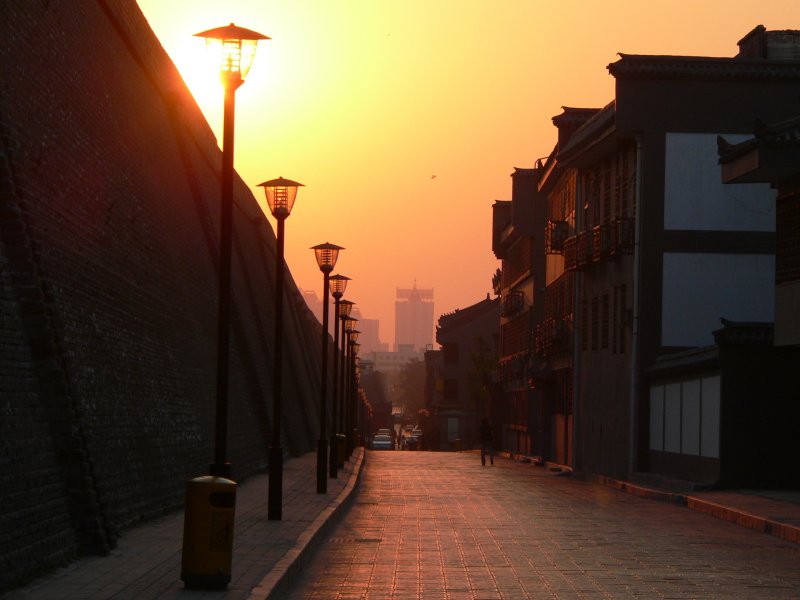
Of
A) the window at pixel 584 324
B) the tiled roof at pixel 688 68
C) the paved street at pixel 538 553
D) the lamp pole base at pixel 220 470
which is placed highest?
the tiled roof at pixel 688 68

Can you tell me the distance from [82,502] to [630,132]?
29444mm

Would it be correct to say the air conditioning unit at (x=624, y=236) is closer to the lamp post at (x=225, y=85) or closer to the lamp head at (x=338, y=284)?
the lamp head at (x=338, y=284)

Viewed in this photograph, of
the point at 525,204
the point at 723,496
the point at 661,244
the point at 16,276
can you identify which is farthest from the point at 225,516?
the point at 525,204

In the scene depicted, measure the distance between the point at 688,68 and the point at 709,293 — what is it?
20.5 feet

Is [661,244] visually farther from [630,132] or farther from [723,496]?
[723,496]

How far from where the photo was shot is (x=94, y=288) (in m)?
16.8

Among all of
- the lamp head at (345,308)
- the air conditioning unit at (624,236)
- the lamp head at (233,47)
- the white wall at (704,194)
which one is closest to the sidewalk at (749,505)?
the air conditioning unit at (624,236)

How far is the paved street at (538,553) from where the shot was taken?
14.2 m

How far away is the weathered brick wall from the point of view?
515 inches

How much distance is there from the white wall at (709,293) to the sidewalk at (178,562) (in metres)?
19.2

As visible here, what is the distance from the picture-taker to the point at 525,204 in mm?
72062

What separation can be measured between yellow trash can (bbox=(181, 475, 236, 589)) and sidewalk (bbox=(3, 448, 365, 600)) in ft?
0.46

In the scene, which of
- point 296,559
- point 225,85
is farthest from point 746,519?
point 225,85

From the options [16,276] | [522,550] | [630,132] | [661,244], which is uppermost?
[630,132]
